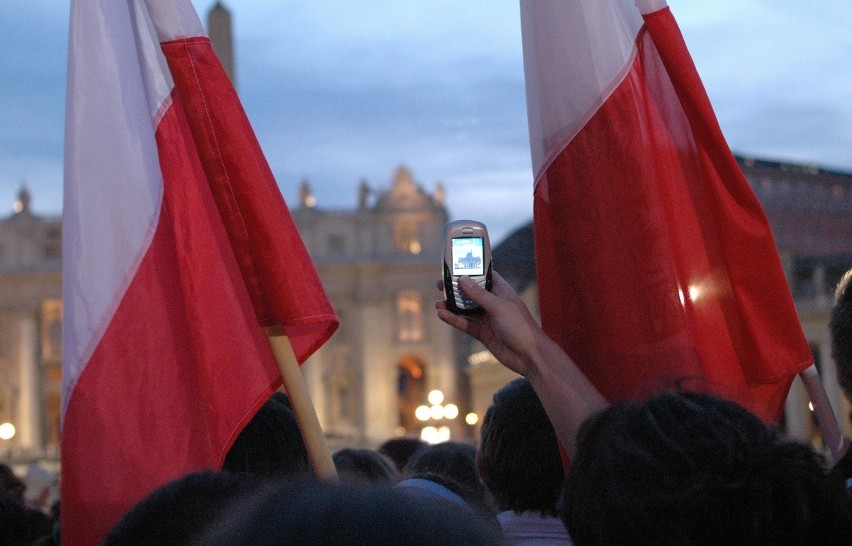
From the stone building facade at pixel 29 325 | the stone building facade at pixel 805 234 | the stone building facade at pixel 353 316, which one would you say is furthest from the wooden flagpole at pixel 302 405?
the stone building facade at pixel 29 325

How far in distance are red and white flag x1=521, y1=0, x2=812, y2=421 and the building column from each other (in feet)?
165

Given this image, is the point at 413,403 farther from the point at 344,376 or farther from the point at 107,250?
the point at 107,250

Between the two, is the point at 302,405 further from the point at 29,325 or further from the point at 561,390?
the point at 29,325

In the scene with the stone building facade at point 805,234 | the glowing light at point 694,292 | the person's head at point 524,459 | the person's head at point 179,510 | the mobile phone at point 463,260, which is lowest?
the person's head at point 524,459

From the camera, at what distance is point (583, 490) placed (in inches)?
62.2

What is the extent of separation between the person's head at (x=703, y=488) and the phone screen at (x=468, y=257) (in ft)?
2.97

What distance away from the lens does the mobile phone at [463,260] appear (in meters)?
2.45

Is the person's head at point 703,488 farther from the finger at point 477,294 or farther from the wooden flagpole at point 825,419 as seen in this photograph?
the wooden flagpole at point 825,419

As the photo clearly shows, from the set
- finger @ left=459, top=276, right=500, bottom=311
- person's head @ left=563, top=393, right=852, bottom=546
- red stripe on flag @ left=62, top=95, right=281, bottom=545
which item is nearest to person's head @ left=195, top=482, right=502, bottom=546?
person's head @ left=563, top=393, right=852, bottom=546

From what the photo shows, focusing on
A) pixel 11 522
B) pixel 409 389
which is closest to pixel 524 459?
pixel 11 522

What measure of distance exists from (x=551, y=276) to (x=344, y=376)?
49413mm

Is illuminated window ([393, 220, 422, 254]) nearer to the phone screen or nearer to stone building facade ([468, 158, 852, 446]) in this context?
stone building facade ([468, 158, 852, 446])

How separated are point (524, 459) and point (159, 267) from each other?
1229 millimetres

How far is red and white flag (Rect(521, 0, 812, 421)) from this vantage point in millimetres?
2836
